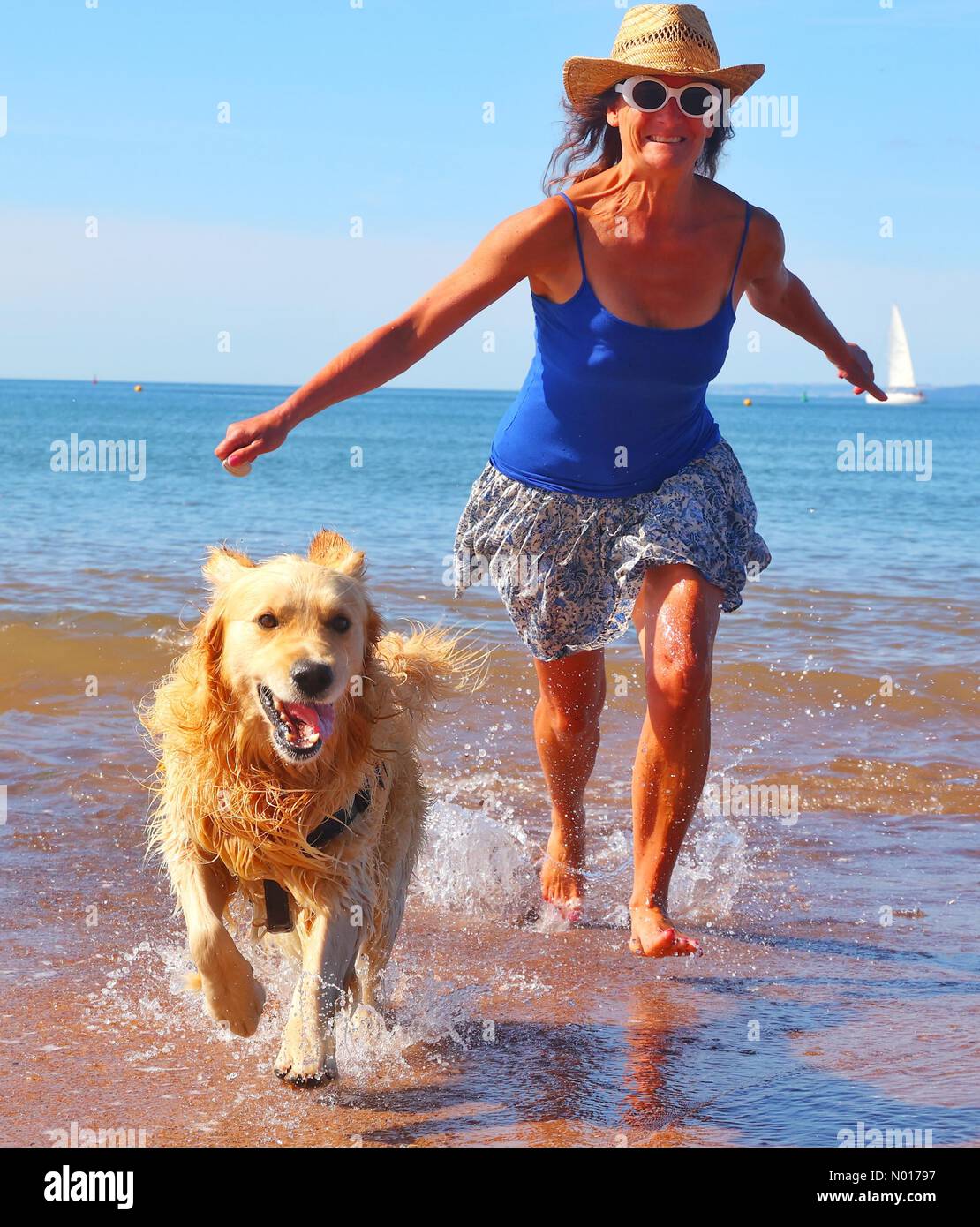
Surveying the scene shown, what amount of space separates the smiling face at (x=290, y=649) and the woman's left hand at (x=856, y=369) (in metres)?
2.16

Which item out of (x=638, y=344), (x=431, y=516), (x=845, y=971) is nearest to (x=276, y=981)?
(x=845, y=971)

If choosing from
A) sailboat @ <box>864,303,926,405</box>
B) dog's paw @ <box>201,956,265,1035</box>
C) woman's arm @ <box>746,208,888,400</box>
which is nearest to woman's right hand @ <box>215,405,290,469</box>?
dog's paw @ <box>201,956,265,1035</box>

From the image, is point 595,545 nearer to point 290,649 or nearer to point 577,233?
point 577,233

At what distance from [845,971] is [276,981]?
5.94 ft

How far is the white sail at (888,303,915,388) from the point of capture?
2803 inches

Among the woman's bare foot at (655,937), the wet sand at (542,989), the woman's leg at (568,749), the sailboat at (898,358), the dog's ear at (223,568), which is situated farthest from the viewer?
the sailboat at (898,358)

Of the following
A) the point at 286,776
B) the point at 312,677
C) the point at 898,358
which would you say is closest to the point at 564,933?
the point at 286,776

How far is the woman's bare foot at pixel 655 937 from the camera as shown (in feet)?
13.4

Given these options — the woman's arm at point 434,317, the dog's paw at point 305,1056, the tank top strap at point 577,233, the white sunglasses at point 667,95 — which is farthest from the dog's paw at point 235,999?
the white sunglasses at point 667,95

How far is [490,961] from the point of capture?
14.4ft

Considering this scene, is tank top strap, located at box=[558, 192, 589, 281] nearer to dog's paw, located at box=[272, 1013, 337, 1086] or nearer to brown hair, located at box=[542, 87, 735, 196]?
brown hair, located at box=[542, 87, 735, 196]

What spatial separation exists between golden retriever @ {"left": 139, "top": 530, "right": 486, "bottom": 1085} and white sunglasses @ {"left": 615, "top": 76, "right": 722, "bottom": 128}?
1.63 metres

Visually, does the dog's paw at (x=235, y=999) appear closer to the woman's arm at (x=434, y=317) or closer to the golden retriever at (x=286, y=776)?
the golden retriever at (x=286, y=776)
